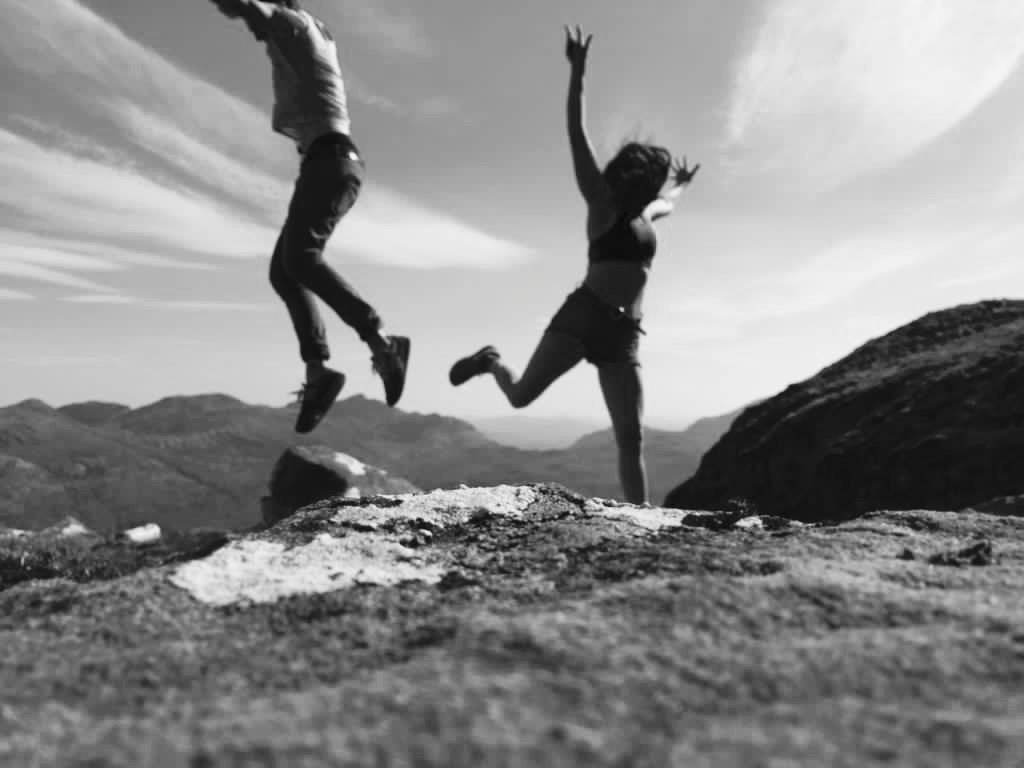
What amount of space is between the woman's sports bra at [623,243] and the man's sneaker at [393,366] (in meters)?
1.50

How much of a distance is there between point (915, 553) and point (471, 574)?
163cm

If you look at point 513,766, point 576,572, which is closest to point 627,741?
point 513,766

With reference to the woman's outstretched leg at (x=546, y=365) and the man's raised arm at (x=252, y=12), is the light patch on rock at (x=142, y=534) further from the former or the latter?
the man's raised arm at (x=252, y=12)

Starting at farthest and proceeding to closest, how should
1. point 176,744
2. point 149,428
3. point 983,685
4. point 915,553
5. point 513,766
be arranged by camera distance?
1. point 149,428
2. point 915,553
3. point 983,685
4. point 176,744
5. point 513,766

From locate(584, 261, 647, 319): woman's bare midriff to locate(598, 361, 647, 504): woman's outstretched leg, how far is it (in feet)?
1.43

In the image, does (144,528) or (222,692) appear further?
(144,528)

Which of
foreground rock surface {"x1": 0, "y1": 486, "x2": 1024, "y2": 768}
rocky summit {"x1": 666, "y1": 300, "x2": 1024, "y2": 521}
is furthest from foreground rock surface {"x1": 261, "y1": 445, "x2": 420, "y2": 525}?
foreground rock surface {"x1": 0, "y1": 486, "x2": 1024, "y2": 768}

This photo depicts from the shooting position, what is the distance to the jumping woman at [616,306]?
5.09 m

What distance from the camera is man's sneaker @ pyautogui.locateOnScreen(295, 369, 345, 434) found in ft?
15.8

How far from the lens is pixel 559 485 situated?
4.38 metres

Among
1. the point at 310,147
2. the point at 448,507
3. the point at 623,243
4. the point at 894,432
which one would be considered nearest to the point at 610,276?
the point at 623,243

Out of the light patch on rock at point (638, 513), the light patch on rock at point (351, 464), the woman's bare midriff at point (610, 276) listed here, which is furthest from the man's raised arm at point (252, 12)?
the light patch on rock at point (351, 464)

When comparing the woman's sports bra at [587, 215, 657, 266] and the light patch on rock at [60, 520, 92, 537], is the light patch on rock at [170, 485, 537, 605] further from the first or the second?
the light patch on rock at [60, 520, 92, 537]

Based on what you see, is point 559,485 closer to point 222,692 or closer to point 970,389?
point 222,692
